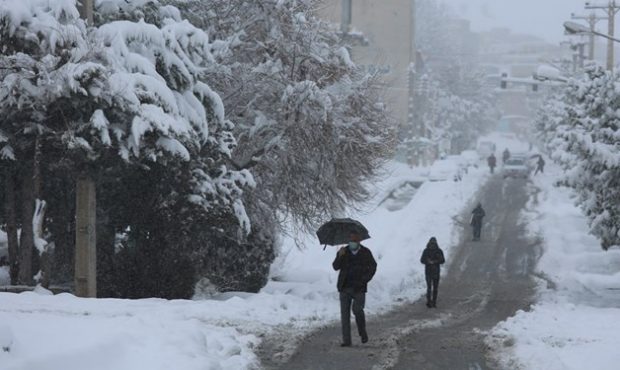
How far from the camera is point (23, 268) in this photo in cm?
1888

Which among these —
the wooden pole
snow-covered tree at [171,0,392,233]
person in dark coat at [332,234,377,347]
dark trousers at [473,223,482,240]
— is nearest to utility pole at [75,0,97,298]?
the wooden pole

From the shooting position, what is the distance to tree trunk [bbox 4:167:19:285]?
61.7ft

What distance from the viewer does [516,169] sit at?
68.2 meters

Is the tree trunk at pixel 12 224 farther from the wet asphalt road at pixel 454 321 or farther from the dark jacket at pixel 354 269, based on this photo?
the dark jacket at pixel 354 269

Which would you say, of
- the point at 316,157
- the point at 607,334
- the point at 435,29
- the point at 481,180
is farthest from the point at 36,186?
the point at 435,29

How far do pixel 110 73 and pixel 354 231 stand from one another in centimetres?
489

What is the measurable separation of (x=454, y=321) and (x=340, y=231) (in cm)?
501

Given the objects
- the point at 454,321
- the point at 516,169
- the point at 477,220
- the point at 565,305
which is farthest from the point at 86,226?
the point at 516,169

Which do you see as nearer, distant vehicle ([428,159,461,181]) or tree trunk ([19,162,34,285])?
tree trunk ([19,162,34,285])

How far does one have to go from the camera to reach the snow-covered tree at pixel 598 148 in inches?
1079

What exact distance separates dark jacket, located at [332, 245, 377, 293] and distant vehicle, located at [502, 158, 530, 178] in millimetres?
56508

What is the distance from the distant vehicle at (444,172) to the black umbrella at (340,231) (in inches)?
1761

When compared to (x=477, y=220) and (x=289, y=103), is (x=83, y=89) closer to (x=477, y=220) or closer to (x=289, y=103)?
(x=289, y=103)

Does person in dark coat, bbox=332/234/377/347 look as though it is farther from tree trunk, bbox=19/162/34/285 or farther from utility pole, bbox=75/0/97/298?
tree trunk, bbox=19/162/34/285
